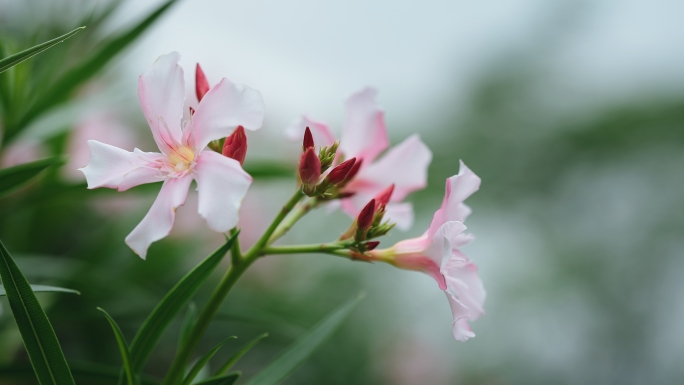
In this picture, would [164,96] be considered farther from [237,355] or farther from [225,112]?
[237,355]

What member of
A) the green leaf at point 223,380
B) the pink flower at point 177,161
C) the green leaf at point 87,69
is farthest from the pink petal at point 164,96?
the green leaf at point 87,69

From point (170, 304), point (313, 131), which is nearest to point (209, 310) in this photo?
point (170, 304)

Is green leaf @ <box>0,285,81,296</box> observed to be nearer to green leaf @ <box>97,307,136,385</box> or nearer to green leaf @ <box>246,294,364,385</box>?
green leaf @ <box>97,307,136,385</box>

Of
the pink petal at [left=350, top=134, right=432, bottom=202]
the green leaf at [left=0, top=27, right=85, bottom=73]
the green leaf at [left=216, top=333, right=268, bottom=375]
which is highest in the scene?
the pink petal at [left=350, top=134, right=432, bottom=202]

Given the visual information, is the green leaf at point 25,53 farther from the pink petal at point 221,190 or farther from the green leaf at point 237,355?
the green leaf at point 237,355

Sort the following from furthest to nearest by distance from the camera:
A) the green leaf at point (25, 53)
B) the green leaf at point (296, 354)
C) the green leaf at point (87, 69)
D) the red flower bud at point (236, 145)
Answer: the green leaf at point (87, 69), the green leaf at point (296, 354), the red flower bud at point (236, 145), the green leaf at point (25, 53)

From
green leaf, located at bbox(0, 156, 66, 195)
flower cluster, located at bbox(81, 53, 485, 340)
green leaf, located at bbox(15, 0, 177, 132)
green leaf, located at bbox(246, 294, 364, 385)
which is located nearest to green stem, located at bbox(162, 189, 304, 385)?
flower cluster, located at bbox(81, 53, 485, 340)

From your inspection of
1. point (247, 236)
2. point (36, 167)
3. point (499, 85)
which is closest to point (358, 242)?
point (36, 167)
